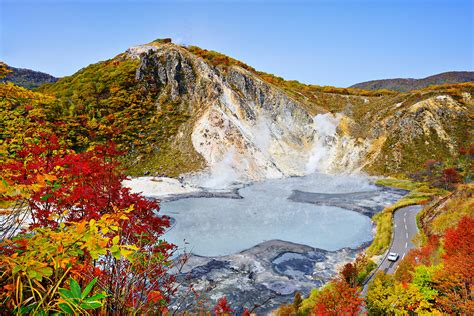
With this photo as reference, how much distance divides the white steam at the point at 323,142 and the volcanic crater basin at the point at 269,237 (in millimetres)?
21470

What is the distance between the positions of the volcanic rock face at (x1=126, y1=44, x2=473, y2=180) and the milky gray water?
17.9m

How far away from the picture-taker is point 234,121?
6825 cm

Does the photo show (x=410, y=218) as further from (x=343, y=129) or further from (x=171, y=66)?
(x=171, y=66)

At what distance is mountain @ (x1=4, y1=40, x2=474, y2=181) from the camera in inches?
2389

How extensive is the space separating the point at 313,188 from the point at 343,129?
1344 inches

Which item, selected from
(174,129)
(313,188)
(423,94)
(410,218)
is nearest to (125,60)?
(174,129)

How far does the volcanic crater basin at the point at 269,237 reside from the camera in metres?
20.5

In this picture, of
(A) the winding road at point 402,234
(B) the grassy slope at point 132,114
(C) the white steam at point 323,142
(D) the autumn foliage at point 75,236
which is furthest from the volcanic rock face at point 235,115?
(D) the autumn foliage at point 75,236

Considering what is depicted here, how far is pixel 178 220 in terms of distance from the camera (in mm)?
32875

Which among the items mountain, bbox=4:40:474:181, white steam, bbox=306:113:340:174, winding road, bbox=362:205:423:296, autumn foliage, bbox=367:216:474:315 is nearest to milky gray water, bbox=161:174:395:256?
winding road, bbox=362:205:423:296

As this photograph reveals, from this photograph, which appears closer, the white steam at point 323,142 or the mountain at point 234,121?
the mountain at point 234,121

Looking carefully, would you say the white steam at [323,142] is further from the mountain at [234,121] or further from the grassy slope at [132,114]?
the grassy slope at [132,114]

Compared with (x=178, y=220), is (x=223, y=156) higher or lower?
higher

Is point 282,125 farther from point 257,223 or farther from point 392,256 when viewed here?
point 392,256
